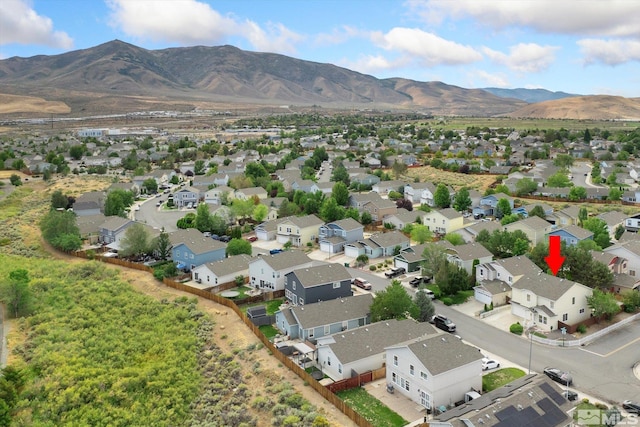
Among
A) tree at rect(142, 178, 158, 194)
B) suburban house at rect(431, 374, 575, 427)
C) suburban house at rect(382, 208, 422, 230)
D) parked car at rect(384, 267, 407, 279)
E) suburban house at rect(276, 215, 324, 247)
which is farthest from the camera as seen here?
tree at rect(142, 178, 158, 194)

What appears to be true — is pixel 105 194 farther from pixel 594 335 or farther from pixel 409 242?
pixel 594 335

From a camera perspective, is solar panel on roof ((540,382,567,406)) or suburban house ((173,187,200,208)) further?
suburban house ((173,187,200,208))

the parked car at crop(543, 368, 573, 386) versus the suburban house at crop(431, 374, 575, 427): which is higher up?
the suburban house at crop(431, 374, 575, 427)

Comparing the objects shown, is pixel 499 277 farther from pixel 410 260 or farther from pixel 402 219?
pixel 402 219

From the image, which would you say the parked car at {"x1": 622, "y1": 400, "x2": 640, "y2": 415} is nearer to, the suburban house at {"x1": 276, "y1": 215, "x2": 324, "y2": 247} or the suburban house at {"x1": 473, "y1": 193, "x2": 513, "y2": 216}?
the suburban house at {"x1": 276, "y1": 215, "x2": 324, "y2": 247}

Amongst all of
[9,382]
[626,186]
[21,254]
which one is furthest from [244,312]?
[626,186]

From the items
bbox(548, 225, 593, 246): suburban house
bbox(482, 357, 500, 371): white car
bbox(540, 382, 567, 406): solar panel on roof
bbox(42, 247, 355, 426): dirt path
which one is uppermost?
bbox(548, 225, 593, 246): suburban house

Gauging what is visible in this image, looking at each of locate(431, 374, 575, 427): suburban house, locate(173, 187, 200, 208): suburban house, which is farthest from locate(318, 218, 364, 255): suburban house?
locate(431, 374, 575, 427): suburban house

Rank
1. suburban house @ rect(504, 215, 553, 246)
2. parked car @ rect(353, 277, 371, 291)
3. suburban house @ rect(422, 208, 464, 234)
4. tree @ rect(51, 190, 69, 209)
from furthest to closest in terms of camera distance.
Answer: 1. tree @ rect(51, 190, 69, 209)
2. suburban house @ rect(422, 208, 464, 234)
3. suburban house @ rect(504, 215, 553, 246)
4. parked car @ rect(353, 277, 371, 291)
